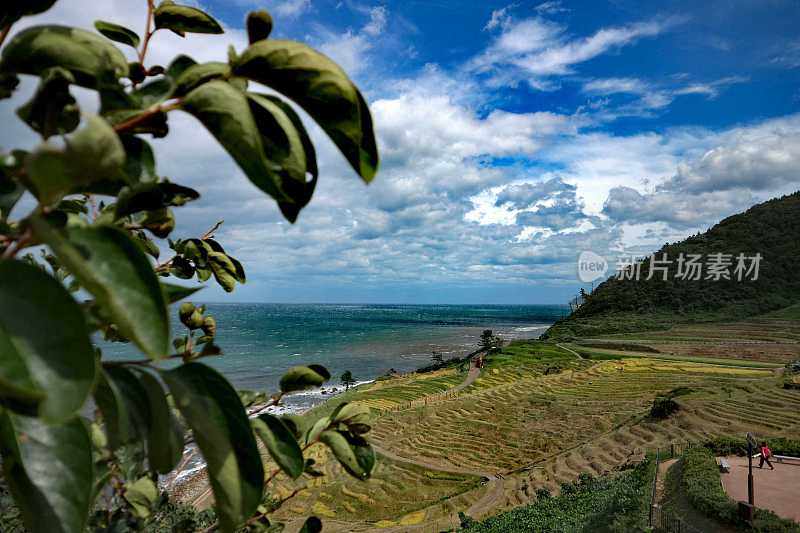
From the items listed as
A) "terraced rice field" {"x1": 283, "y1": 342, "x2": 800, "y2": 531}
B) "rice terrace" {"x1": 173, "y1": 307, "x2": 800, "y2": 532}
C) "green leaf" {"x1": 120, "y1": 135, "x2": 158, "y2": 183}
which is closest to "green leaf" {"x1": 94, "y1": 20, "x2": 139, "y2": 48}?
"green leaf" {"x1": 120, "y1": 135, "x2": 158, "y2": 183}

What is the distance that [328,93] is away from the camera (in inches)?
24.6

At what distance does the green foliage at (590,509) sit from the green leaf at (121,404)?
10.0 metres

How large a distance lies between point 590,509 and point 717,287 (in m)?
69.5

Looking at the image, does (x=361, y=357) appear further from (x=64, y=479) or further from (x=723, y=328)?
(x=64, y=479)

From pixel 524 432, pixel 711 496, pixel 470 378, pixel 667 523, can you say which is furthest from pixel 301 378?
pixel 470 378

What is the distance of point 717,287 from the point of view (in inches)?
2633

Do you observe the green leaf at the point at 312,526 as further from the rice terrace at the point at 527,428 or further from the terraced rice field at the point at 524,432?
the terraced rice field at the point at 524,432

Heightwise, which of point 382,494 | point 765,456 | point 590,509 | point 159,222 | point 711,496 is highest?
point 159,222

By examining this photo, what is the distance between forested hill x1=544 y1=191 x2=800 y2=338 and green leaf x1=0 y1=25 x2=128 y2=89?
61.9 m

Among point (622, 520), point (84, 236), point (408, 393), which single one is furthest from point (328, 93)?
point (408, 393)

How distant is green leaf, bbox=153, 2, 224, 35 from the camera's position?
906 mm

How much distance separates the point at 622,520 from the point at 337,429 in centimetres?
1005

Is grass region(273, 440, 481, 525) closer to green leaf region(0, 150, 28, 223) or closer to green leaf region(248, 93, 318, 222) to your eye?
green leaf region(0, 150, 28, 223)

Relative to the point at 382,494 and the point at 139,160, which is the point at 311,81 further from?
the point at 382,494
